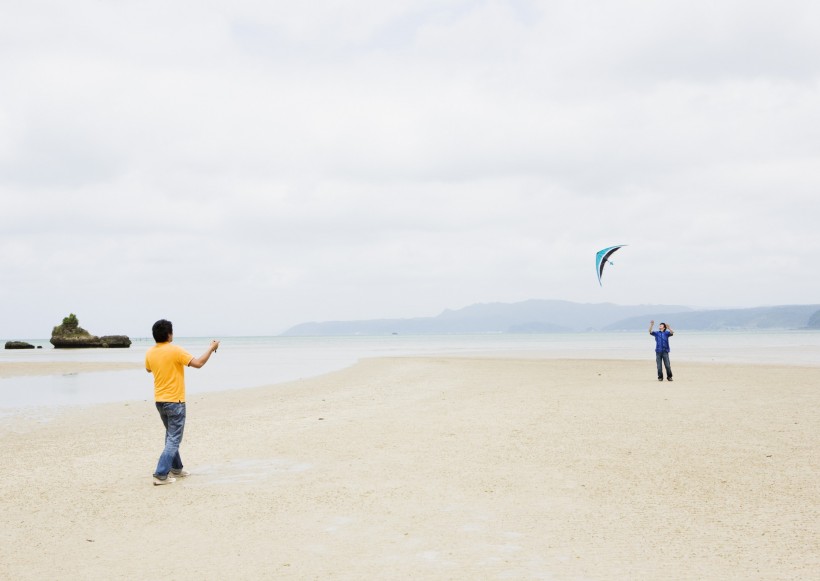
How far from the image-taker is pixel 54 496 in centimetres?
786

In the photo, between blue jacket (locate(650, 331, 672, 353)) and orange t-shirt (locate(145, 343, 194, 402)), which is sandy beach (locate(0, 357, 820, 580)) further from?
blue jacket (locate(650, 331, 672, 353))

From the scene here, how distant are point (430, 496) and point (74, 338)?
90.6 metres

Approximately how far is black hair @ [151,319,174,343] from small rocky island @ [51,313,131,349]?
8752 cm

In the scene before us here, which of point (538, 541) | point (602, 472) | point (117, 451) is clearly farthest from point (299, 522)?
point (117, 451)

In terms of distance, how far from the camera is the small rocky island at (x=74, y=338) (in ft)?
284

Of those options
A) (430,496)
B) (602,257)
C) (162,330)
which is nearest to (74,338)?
(602,257)

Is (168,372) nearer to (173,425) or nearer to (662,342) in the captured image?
(173,425)

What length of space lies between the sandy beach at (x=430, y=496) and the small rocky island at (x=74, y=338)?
80543mm

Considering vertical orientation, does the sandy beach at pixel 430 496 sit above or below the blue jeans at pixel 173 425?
below

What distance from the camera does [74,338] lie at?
8650 centimetres

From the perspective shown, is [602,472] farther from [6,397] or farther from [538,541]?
[6,397]

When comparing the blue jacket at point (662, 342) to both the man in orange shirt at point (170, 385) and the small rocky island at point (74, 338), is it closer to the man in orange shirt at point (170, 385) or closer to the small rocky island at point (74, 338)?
the man in orange shirt at point (170, 385)

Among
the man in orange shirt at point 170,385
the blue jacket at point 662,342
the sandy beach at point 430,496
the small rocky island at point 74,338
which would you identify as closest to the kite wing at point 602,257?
the blue jacket at point 662,342

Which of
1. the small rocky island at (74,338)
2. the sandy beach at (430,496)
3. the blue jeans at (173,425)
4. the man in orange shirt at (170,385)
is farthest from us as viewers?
the small rocky island at (74,338)
